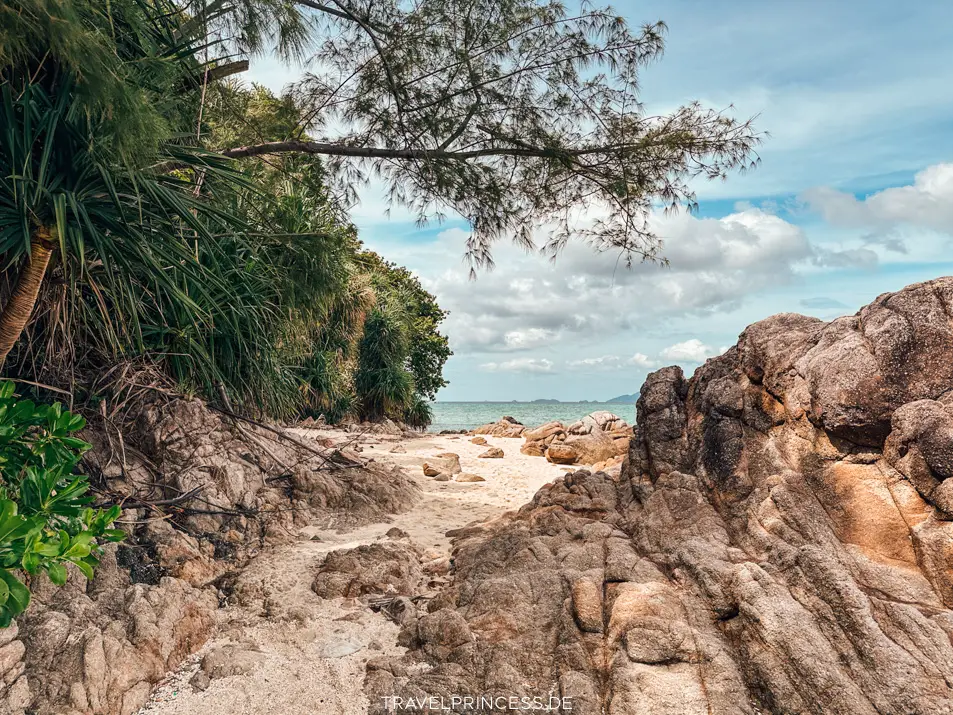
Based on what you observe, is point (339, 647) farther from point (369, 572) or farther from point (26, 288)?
point (26, 288)

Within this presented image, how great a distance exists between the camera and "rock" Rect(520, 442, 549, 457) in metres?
11.5

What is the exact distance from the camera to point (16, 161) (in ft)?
11.2

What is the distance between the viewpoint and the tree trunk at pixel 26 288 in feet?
11.4

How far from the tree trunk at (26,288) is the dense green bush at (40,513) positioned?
940 millimetres

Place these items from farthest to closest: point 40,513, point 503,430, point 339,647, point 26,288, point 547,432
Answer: point 503,430 → point 547,432 → point 339,647 → point 26,288 → point 40,513

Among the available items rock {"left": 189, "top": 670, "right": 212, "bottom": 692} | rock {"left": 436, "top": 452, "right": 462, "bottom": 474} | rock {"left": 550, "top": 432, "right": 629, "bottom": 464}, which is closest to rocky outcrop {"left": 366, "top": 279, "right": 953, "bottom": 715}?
rock {"left": 189, "top": 670, "right": 212, "bottom": 692}

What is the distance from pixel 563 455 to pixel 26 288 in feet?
27.5

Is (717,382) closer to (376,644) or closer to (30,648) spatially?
(376,644)

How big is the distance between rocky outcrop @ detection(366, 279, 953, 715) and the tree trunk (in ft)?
9.59

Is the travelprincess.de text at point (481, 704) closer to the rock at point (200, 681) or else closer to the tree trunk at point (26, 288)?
the rock at point (200, 681)

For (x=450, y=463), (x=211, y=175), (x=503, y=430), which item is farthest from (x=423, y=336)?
(x=211, y=175)

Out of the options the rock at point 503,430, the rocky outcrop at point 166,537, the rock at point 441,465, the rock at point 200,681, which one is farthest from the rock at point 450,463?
the rock at point 503,430

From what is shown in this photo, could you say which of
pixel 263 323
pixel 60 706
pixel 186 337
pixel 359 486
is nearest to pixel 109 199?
pixel 186 337

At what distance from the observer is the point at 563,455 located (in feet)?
34.7
